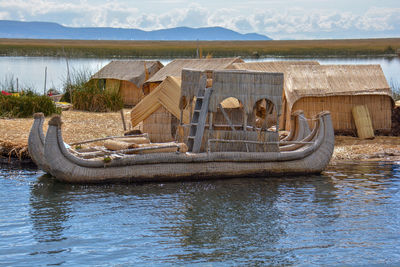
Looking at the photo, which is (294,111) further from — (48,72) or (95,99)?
(48,72)

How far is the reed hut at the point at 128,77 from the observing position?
24.2 m

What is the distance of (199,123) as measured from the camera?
12.8m

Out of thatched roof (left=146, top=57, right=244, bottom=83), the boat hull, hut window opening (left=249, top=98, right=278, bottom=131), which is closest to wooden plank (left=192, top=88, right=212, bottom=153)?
the boat hull

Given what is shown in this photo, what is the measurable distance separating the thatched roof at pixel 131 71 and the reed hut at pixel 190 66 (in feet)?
6.60

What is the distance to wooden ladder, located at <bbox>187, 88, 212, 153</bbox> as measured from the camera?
12.7m

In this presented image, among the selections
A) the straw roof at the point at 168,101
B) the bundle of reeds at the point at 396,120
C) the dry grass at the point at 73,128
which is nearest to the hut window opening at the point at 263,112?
the straw roof at the point at 168,101

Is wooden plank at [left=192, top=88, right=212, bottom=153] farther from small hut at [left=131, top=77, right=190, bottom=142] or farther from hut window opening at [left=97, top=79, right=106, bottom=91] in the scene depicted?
hut window opening at [left=97, top=79, right=106, bottom=91]

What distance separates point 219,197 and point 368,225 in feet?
9.79

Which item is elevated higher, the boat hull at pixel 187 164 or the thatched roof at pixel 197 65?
the thatched roof at pixel 197 65

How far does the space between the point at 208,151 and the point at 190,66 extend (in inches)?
310

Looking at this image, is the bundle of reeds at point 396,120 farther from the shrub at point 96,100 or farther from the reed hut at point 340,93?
the shrub at point 96,100

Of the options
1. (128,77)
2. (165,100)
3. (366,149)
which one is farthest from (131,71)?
(366,149)

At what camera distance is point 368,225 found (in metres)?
9.99

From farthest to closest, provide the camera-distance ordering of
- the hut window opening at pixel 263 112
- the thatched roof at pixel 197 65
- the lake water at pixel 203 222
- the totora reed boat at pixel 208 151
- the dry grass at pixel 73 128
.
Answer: the thatched roof at pixel 197 65
the dry grass at pixel 73 128
the hut window opening at pixel 263 112
the totora reed boat at pixel 208 151
the lake water at pixel 203 222
